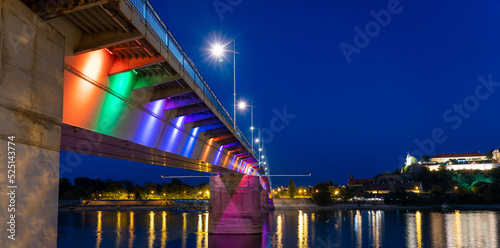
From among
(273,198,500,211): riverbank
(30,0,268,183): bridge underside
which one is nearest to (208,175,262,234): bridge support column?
(30,0,268,183): bridge underside

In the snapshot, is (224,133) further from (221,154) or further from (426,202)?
(426,202)

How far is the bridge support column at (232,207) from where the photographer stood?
52.2 metres

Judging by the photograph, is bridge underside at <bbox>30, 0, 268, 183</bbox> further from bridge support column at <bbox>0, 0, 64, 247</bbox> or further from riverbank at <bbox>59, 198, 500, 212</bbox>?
riverbank at <bbox>59, 198, 500, 212</bbox>

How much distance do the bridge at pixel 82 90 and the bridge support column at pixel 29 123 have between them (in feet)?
0.06

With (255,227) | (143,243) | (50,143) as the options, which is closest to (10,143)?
(50,143)

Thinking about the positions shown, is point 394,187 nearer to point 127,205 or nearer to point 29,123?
point 127,205

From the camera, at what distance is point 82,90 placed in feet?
40.1

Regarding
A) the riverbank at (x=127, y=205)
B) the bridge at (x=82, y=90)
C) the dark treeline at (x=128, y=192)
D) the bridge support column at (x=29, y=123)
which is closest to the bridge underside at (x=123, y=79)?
the bridge at (x=82, y=90)

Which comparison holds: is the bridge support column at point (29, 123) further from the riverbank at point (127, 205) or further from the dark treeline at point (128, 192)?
the dark treeline at point (128, 192)

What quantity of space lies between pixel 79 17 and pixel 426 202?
158 metres

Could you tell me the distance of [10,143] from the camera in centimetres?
731

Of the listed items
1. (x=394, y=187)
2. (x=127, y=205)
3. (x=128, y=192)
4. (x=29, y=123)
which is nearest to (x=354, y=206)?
(x=394, y=187)

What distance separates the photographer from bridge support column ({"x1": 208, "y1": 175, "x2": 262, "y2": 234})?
52.2 meters

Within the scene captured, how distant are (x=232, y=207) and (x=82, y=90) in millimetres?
42236
